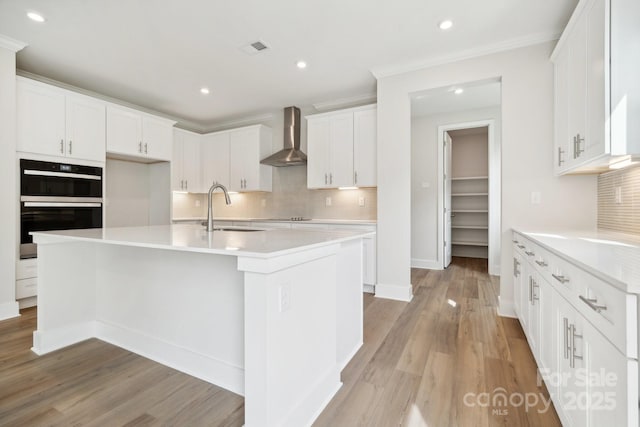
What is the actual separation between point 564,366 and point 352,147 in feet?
10.5

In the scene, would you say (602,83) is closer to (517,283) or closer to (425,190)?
(517,283)

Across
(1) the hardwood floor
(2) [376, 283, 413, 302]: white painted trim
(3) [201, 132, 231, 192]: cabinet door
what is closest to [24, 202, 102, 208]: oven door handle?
(1) the hardwood floor

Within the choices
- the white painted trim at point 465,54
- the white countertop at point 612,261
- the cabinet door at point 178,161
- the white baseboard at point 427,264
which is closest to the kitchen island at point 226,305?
the white countertop at point 612,261

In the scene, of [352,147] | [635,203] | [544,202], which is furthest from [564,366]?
[352,147]

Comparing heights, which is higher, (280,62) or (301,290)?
(280,62)

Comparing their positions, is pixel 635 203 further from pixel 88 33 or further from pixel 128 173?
pixel 128 173

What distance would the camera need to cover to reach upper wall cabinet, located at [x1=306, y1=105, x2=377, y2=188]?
3867 mm

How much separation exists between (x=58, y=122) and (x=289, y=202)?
312 cm

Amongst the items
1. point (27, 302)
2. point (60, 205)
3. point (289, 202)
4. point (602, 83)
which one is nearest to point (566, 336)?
point (602, 83)

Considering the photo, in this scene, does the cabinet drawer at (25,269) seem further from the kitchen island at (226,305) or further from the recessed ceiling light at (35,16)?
the recessed ceiling light at (35,16)

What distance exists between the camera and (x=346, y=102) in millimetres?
4410

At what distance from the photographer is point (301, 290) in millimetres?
1368

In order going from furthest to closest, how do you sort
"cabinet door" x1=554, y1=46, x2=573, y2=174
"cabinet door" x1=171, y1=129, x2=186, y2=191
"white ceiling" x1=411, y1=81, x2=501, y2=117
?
"cabinet door" x1=171, y1=129, x2=186, y2=191, "white ceiling" x1=411, y1=81, x2=501, y2=117, "cabinet door" x1=554, y1=46, x2=573, y2=174

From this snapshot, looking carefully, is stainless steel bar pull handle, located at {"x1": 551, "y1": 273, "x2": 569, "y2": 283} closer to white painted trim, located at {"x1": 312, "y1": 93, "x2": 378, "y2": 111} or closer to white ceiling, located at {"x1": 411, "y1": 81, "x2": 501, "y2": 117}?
white ceiling, located at {"x1": 411, "y1": 81, "x2": 501, "y2": 117}
